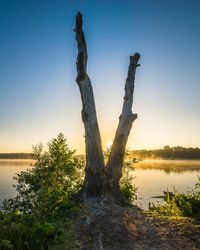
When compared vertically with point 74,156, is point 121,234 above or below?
below

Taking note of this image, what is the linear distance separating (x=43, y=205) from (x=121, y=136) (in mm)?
5108

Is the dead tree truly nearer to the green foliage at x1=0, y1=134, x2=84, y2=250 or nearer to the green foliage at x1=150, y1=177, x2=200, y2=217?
the green foliage at x1=0, y1=134, x2=84, y2=250

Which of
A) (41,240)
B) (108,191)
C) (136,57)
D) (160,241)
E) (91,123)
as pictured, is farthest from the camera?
(136,57)

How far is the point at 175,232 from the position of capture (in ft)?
26.5

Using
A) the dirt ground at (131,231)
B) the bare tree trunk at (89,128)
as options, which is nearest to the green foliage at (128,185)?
the bare tree trunk at (89,128)

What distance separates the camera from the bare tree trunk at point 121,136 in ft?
41.6

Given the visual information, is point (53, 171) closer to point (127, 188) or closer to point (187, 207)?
point (127, 188)

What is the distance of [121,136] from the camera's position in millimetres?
13203

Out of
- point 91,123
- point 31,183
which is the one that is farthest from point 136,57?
point 31,183

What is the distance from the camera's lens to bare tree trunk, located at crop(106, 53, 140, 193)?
12.7 m

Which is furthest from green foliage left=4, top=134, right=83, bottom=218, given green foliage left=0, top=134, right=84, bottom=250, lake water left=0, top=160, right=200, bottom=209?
lake water left=0, top=160, right=200, bottom=209

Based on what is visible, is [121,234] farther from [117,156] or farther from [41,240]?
[117,156]

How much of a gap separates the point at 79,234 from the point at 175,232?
7.89ft

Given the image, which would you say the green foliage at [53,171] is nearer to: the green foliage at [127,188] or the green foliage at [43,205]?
the green foliage at [43,205]
